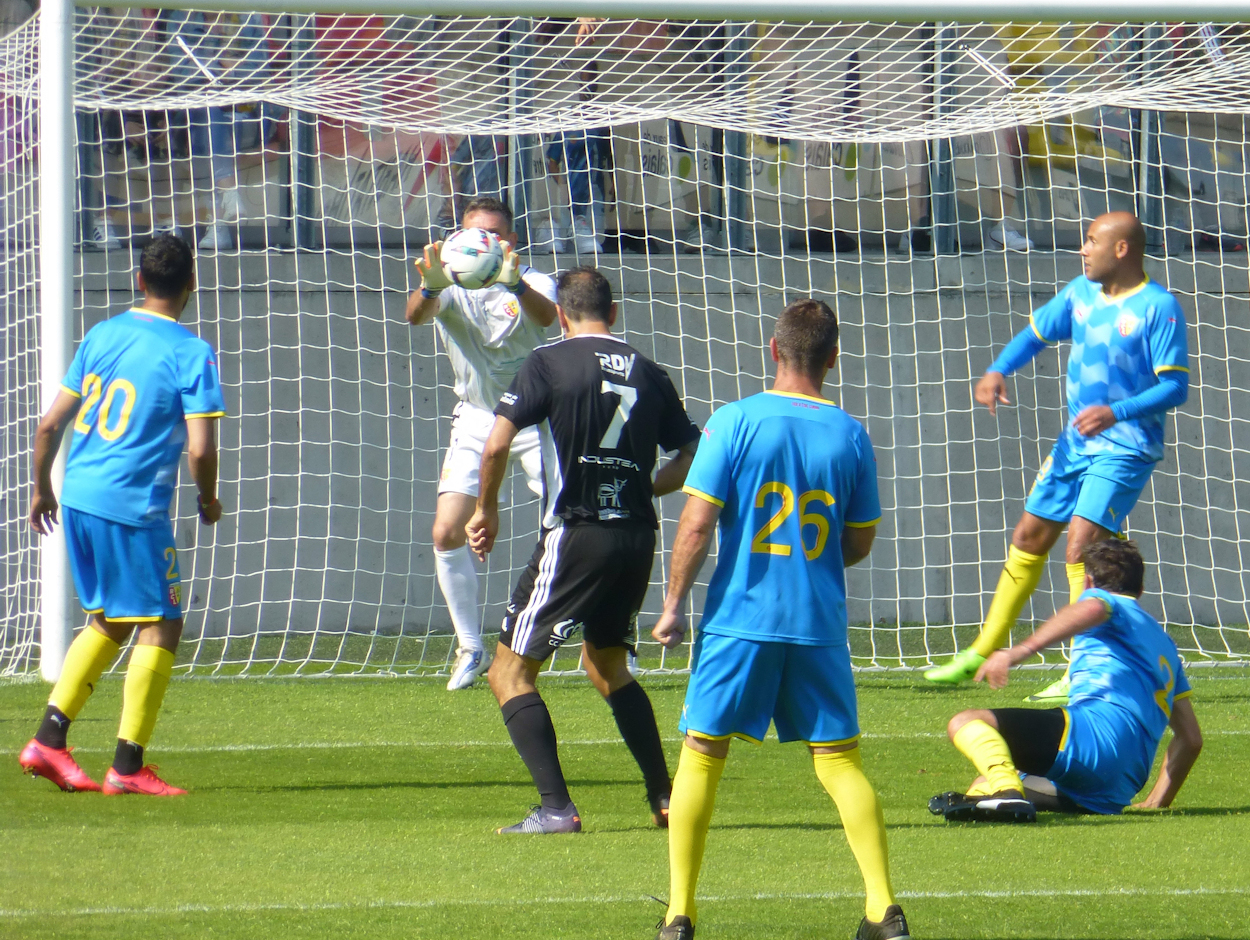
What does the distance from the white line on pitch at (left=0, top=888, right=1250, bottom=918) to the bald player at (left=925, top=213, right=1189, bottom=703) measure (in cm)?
261

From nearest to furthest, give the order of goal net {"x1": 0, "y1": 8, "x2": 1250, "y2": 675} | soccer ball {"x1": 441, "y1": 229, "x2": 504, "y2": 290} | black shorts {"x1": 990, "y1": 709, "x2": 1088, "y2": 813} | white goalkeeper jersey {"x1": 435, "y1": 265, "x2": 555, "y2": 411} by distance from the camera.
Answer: black shorts {"x1": 990, "y1": 709, "x2": 1088, "y2": 813}, soccer ball {"x1": 441, "y1": 229, "x2": 504, "y2": 290}, white goalkeeper jersey {"x1": 435, "y1": 265, "x2": 555, "y2": 411}, goal net {"x1": 0, "y1": 8, "x2": 1250, "y2": 675}

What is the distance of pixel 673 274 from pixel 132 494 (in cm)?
584

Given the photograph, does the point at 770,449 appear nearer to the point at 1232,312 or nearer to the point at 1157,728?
the point at 1157,728

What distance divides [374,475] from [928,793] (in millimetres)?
5694

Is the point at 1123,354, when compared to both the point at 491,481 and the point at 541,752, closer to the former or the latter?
the point at 491,481

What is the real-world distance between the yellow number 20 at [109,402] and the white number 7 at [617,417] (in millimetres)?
1637

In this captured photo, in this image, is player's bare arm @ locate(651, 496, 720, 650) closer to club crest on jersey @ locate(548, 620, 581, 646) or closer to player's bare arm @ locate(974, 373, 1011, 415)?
club crest on jersey @ locate(548, 620, 581, 646)

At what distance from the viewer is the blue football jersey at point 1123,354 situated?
6.21m

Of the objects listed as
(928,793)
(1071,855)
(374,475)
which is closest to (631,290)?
(374,475)

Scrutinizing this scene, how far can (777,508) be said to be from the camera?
3344 mm

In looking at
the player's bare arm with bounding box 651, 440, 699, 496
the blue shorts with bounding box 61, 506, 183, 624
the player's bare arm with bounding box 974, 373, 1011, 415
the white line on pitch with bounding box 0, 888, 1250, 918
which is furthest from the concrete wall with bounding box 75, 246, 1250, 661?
the white line on pitch with bounding box 0, 888, 1250, 918

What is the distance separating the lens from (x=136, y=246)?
32.2 ft

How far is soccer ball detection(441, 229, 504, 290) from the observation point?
5.39 meters

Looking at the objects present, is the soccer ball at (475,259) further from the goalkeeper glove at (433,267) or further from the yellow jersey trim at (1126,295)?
the yellow jersey trim at (1126,295)
